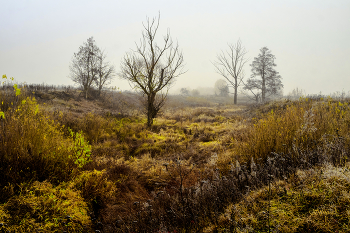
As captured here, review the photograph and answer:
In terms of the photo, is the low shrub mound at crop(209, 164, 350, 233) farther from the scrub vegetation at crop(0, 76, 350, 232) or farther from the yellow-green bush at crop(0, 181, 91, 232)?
the yellow-green bush at crop(0, 181, 91, 232)

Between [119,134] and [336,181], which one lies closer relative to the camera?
[336,181]

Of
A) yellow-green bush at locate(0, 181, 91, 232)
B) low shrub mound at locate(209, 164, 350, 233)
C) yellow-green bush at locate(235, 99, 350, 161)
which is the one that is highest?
yellow-green bush at locate(235, 99, 350, 161)

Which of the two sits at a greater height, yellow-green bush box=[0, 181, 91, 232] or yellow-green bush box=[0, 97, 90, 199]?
yellow-green bush box=[0, 97, 90, 199]

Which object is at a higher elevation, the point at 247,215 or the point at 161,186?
the point at 247,215

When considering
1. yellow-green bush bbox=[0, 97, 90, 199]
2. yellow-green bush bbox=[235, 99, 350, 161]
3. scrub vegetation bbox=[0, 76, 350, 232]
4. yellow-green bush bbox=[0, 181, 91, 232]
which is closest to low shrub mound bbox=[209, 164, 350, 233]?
scrub vegetation bbox=[0, 76, 350, 232]

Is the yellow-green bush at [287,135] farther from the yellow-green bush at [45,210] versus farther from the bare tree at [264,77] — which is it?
the bare tree at [264,77]

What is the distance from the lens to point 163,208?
2602 mm

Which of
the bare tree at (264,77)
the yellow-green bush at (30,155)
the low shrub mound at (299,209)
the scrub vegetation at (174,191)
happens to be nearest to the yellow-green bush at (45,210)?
the scrub vegetation at (174,191)

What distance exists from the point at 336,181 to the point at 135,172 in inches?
136

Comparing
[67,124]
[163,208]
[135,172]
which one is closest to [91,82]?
[67,124]

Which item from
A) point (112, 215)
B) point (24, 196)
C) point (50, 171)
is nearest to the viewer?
point (24, 196)

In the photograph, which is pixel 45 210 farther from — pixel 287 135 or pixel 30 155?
pixel 287 135

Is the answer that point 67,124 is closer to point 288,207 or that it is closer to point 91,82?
point 288,207

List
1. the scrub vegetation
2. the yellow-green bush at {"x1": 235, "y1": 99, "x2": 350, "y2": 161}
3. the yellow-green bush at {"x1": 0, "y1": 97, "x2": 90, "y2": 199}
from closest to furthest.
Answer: the scrub vegetation, the yellow-green bush at {"x1": 0, "y1": 97, "x2": 90, "y2": 199}, the yellow-green bush at {"x1": 235, "y1": 99, "x2": 350, "y2": 161}
